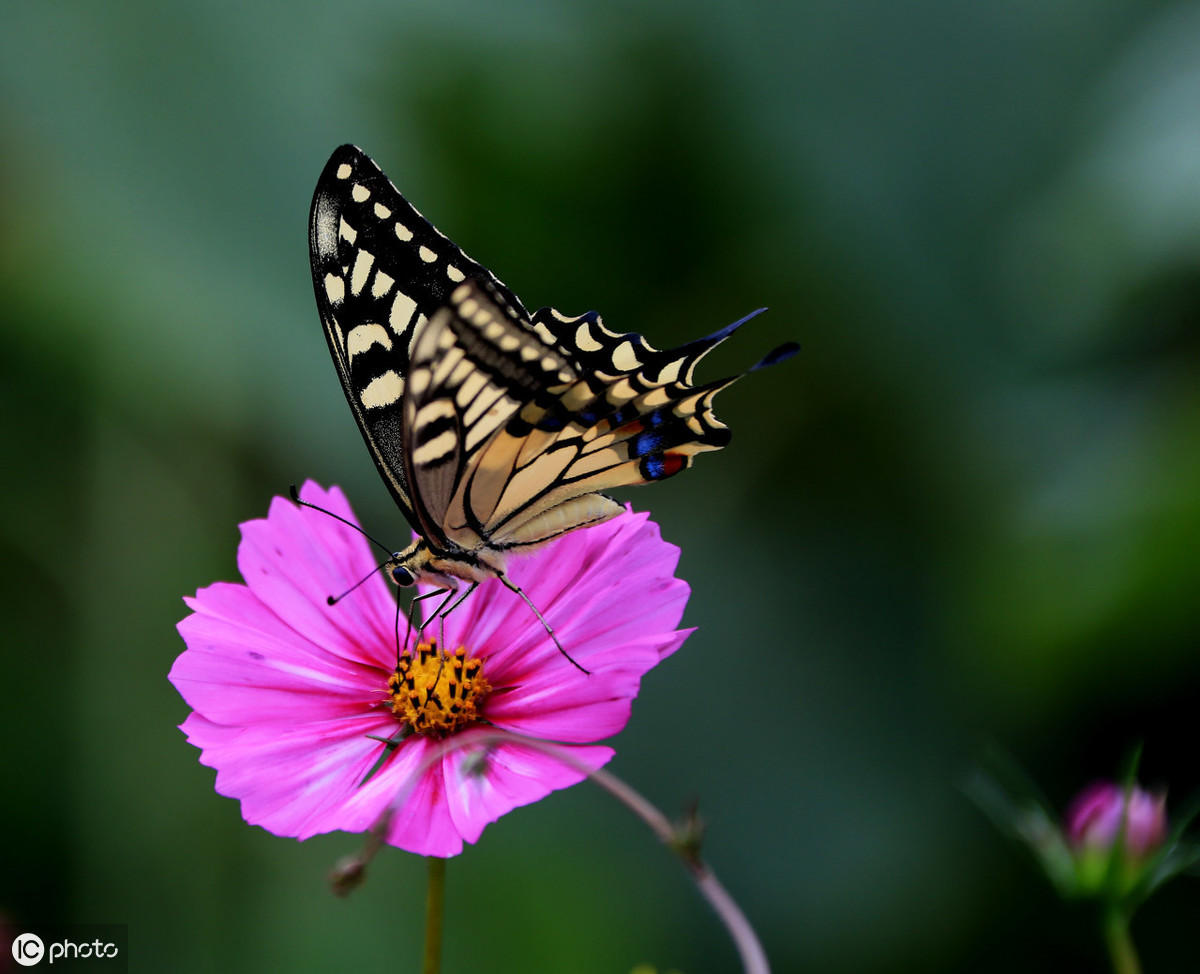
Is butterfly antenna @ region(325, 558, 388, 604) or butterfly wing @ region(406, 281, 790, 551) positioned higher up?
butterfly wing @ region(406, 281, 790, 551)

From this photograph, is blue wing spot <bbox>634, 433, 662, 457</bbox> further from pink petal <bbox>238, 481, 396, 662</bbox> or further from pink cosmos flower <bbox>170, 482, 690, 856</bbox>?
pink petal <bbox>238, 481, 396, 662</bbox>

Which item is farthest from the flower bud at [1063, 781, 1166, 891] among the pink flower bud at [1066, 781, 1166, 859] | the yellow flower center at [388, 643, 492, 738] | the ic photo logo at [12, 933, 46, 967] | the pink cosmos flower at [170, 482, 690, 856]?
the ic photo logo at [12, 933, 46, 967]

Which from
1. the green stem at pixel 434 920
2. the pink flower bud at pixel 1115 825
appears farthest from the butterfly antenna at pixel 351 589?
the pink flower bud at pixel 1115 825

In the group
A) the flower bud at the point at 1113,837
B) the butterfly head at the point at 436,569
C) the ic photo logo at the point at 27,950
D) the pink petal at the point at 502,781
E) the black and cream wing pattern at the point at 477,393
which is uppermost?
the black and cream wing pattern at the point at 477,393

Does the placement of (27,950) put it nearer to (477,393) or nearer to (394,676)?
(394,676)

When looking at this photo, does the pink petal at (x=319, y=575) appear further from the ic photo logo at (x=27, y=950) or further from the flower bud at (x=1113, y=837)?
the flower bud at (x=1113, y=837)

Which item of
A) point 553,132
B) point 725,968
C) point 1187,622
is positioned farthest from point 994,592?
point 553,132

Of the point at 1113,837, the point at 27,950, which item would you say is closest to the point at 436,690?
the point at 27,950

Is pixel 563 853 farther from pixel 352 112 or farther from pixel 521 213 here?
pixel 352 112
